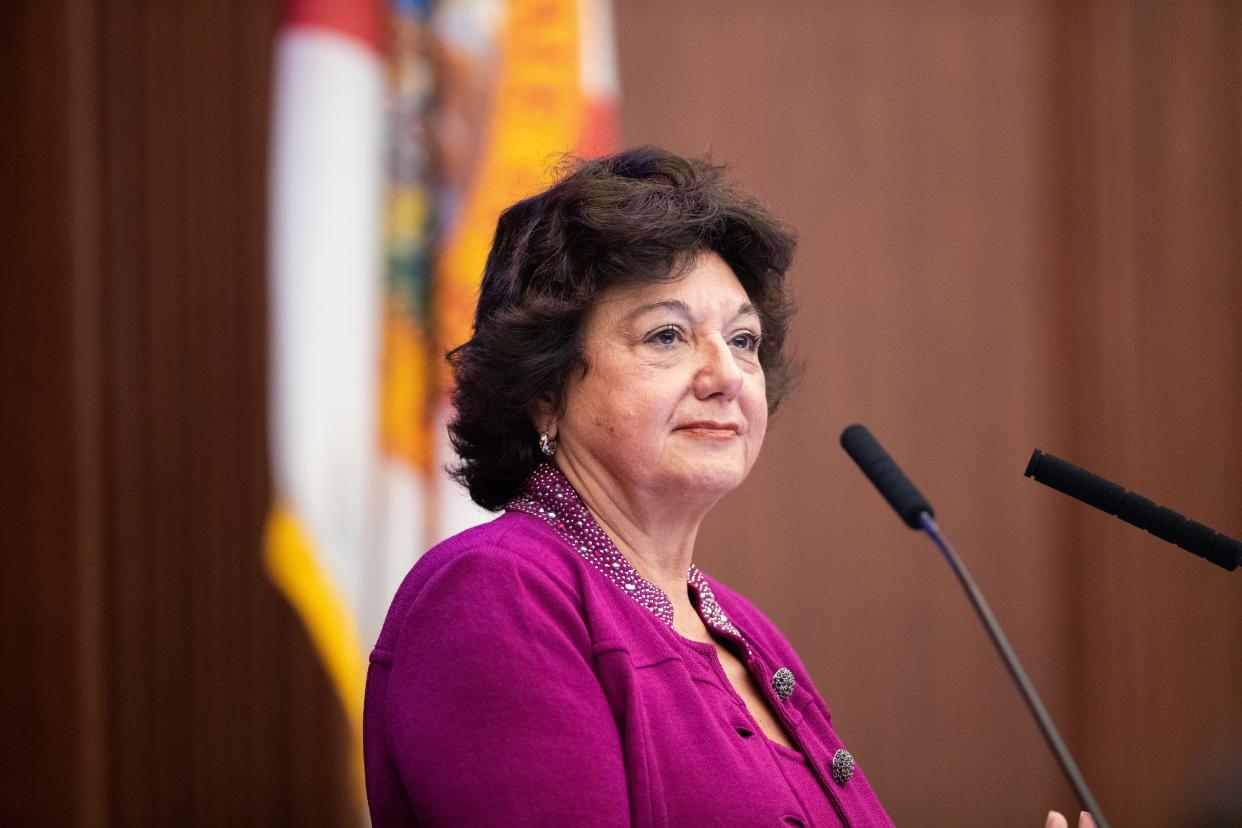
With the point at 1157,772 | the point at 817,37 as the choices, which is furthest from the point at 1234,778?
the point at 817,37

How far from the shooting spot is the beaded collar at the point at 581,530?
1.57 m

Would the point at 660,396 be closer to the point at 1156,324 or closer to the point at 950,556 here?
the point at 950,556

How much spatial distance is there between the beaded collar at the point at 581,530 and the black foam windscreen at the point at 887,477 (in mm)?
309

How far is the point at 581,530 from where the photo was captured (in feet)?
5.24

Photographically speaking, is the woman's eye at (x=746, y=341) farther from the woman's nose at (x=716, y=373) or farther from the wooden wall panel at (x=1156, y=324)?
the wooden wall panel at (x=1156, y=324)

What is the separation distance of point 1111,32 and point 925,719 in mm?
2310

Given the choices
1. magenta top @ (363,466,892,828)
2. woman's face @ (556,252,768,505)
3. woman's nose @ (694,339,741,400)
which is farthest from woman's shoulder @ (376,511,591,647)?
woman's nose @ (694,339,741,400)

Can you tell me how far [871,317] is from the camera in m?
4.09

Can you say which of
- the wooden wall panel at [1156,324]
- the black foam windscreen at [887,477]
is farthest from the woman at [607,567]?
the wooden wall panel at [1156,324]

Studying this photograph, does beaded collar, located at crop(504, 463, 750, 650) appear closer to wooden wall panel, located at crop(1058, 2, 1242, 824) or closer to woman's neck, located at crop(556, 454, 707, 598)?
woman's neck, located at crop(556, 454, 707, 598)

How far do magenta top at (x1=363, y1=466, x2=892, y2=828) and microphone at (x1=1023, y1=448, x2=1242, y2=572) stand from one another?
18.2 inches

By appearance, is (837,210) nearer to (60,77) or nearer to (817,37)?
(817,37)

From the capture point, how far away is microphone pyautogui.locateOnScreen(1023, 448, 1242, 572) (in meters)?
1.36

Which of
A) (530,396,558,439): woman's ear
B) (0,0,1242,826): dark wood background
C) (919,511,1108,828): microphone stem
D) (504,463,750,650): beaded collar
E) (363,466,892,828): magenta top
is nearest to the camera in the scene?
(919,511,1108,828): microphone stem
